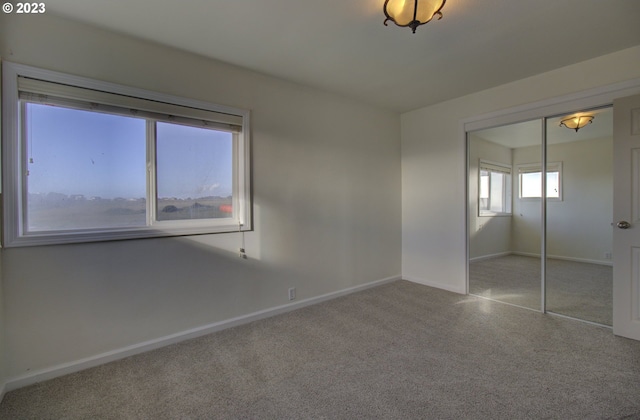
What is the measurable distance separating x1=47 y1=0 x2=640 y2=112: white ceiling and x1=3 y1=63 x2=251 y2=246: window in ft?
1.70

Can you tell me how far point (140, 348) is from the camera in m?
2.29

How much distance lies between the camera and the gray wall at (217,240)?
195cm

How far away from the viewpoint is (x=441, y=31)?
2.21 metres

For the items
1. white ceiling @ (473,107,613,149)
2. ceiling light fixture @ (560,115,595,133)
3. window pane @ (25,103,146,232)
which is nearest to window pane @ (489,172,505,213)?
white ceiling @ (473,107,613,149)

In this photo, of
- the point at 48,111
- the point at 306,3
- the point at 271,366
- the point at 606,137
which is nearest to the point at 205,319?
the point at 271,366

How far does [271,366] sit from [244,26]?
8.57ft

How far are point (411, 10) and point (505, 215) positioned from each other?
3.34 m

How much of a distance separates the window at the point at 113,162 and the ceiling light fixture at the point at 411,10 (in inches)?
64.6

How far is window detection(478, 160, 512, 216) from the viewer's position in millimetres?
3904

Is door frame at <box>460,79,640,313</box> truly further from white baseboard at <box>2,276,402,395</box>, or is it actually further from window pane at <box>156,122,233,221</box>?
window pane at <box>156,122,233,221</box>

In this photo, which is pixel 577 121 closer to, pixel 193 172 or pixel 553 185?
pixel 553 185

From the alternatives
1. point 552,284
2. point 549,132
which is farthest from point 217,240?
point 552,284

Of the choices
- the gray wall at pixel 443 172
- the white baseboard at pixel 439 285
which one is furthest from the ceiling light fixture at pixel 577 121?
the white baseboard at pixel 439 285

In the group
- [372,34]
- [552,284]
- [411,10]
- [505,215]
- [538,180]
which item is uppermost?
[372,34]
